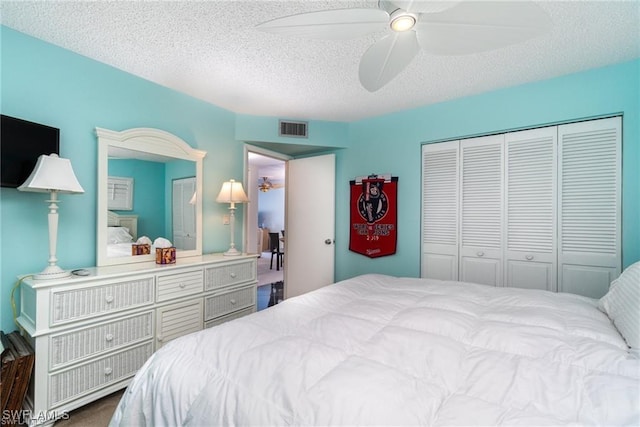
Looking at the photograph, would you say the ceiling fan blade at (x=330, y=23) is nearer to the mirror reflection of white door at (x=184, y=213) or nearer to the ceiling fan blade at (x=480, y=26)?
the ceiling fan blade at (x=480, y=26)

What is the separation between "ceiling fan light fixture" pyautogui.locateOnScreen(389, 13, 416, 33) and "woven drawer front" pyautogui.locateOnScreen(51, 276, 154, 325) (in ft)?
7.08

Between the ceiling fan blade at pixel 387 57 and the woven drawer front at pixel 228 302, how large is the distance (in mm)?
2092

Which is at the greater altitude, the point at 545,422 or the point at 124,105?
the point at 124,105

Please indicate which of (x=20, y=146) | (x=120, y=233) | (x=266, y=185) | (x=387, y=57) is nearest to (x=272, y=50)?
(x=387, y=57)

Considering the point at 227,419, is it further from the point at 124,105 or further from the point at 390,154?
the point at 390,154

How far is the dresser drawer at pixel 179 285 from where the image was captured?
2.15 meters

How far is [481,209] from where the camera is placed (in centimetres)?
275

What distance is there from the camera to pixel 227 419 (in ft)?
2.87

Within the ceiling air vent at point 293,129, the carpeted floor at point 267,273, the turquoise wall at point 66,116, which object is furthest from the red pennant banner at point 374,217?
the carpeted floor at point 267,273

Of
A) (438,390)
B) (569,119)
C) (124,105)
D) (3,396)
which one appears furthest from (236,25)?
(569,119)

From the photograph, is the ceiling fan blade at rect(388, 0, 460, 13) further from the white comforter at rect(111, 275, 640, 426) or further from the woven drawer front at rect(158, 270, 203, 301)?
the woven drawer front at rect(158, 270, 203, 301)

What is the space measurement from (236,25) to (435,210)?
2.36 metres

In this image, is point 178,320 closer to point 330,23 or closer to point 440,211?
point 330,23

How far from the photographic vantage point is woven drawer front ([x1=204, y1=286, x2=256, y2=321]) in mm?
2508
